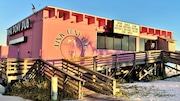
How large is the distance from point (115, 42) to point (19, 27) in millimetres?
7815

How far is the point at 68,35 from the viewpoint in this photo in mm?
14781

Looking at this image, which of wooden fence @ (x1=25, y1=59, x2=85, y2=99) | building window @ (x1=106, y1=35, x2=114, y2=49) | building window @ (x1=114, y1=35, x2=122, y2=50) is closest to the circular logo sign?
building window @ (x1=106, y1=35, x2=114, y2=49)

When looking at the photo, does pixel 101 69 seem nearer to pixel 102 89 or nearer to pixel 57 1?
pixel 102 89

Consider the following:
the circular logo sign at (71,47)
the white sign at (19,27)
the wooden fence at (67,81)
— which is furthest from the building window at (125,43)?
the wooden fence at (67,81)

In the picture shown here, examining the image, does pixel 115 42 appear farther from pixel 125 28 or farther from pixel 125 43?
pixel 125 28

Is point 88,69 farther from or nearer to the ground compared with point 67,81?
farther from the ground

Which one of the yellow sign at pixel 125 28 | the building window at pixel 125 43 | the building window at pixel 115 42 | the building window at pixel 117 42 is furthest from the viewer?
the building window at pixel 125 43

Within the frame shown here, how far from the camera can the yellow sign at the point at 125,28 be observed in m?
16.9

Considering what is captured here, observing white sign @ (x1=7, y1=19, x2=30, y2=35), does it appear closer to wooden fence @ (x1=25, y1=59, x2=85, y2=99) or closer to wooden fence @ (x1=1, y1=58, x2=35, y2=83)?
wooden fence @ (x1=1, y1=58, x2=35, y2=83)

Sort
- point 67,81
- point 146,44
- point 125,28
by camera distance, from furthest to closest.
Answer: point 146,44 → point 125,28 → point 67,81

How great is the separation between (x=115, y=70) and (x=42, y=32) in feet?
17.6

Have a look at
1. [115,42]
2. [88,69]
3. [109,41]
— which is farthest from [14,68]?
[115,42]

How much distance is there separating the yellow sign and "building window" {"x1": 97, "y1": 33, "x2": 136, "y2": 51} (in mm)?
762

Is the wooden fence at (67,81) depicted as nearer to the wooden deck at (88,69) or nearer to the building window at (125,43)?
the wooden deck at (88,69)
